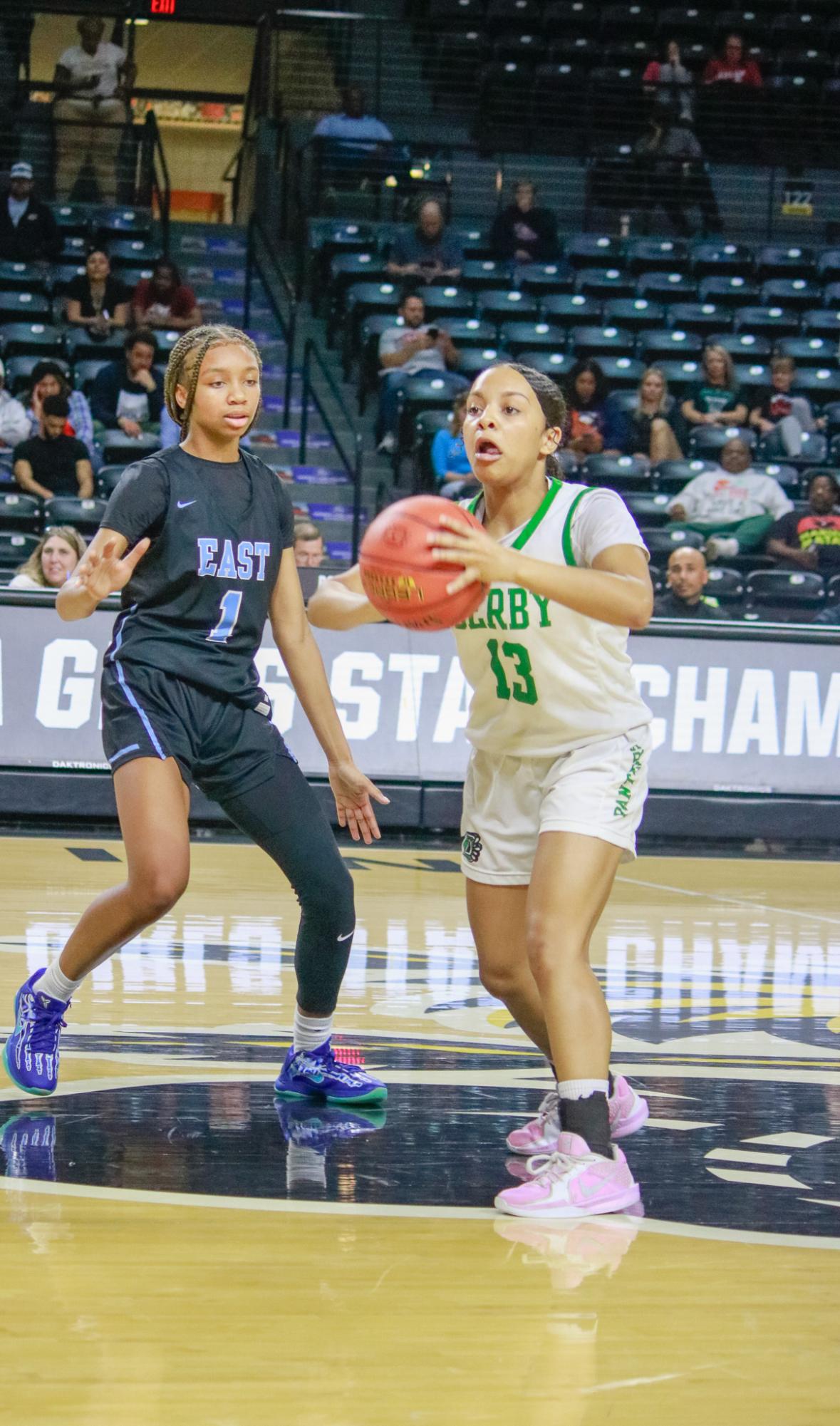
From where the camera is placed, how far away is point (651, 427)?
1403 centimetres

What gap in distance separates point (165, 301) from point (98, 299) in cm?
55

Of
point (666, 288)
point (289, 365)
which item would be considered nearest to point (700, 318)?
point (666, 288)

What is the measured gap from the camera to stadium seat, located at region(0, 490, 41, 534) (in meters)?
11.6

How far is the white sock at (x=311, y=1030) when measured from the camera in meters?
4.51

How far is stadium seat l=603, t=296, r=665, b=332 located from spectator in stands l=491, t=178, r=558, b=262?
935 mm

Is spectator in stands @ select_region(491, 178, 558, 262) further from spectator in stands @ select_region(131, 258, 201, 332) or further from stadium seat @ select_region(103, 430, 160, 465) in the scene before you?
stadium seat @ select_region(103, 430, 160, 465)

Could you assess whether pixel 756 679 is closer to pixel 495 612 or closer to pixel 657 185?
pixel 495 612

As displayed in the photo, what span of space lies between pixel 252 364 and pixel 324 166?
12705mm

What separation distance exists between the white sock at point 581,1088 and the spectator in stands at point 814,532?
28.7ft

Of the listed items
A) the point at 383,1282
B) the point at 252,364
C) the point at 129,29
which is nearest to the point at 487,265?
the point at 129,29

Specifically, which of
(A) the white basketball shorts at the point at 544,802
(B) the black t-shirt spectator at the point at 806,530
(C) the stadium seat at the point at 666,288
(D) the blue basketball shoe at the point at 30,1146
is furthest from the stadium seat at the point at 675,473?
(D) the blue basketball shoe at the point at 30,1146

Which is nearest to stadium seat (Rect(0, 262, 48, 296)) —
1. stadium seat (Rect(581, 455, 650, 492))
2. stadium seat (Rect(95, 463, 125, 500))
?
stadium seat (Rect(95, 463, 125, 500))

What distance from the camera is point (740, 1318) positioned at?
9.87 feet

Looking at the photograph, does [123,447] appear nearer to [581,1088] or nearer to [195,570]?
[195,570]
